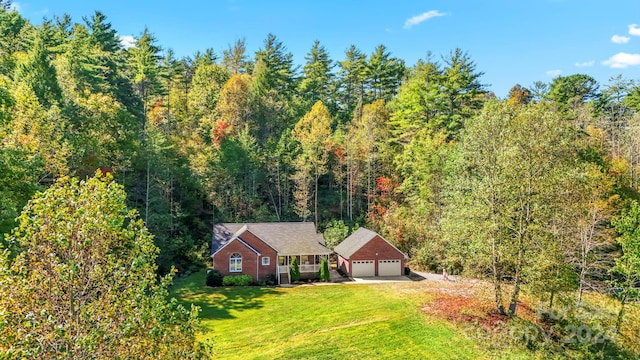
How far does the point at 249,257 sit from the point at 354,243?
9633mm

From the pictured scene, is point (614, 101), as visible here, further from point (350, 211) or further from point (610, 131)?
point (350, 211)

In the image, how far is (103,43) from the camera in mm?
43188

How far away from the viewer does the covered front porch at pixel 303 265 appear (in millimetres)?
32406

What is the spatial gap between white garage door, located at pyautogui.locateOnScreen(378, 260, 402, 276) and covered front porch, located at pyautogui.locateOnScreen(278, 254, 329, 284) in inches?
208

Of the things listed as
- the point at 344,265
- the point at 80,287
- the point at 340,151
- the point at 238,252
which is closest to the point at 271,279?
the point at 238,252

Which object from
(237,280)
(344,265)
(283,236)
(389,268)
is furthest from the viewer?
(283,236)

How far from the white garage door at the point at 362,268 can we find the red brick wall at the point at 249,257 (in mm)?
6703

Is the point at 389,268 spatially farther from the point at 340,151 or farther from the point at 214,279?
the point at 340,151

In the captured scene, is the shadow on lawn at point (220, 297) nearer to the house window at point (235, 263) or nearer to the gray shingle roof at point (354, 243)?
the house window at point (235, 263)

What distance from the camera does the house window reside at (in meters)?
31.0

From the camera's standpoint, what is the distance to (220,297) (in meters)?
26.9

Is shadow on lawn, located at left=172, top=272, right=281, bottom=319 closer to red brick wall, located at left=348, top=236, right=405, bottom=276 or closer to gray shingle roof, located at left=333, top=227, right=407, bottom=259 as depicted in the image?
gray shingle roof, located at left=333, top=227, right=407, bottom=259

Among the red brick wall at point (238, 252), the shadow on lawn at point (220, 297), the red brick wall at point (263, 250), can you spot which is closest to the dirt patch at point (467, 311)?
the shadow on lawn at point (220, 297)

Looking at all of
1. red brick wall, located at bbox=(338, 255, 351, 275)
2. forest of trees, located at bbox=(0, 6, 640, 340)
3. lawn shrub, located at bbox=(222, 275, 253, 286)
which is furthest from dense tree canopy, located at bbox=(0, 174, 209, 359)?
red brick wall, located at bbox=(338, 255, 351, 275)
